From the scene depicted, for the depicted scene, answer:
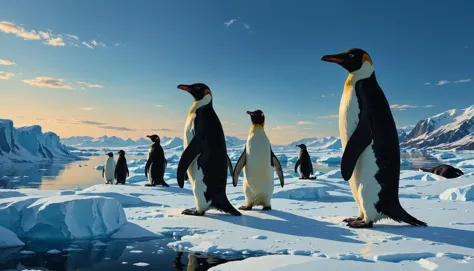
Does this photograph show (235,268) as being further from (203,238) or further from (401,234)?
(401,234)

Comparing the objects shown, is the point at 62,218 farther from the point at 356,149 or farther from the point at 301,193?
the point at 301,193

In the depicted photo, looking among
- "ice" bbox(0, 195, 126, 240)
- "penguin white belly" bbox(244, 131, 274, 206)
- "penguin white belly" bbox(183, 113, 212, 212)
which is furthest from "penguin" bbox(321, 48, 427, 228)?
"ice" bbox(0, 195, 126, 240)

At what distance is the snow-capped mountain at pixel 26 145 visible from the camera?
174 ft

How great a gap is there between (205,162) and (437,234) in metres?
3.06

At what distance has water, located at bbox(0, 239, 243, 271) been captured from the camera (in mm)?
2980

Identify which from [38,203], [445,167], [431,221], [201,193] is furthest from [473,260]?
[445,167]

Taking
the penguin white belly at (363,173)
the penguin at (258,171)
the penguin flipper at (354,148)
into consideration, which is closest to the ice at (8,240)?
the penguin at (258,171)

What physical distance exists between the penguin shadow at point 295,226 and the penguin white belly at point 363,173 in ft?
1.30

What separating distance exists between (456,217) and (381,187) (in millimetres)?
1609

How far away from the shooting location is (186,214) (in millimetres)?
5348

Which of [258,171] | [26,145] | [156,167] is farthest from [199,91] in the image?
[26,145]

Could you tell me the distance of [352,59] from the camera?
4648mm

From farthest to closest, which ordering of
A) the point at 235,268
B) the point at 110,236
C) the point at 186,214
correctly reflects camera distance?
the point at 186,214
the point at 110,236
the point at 235,268

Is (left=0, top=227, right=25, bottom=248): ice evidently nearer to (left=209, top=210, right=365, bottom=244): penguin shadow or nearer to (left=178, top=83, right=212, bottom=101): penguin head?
(left=209, top=210, right=365, bottom=244): penguin shadow
